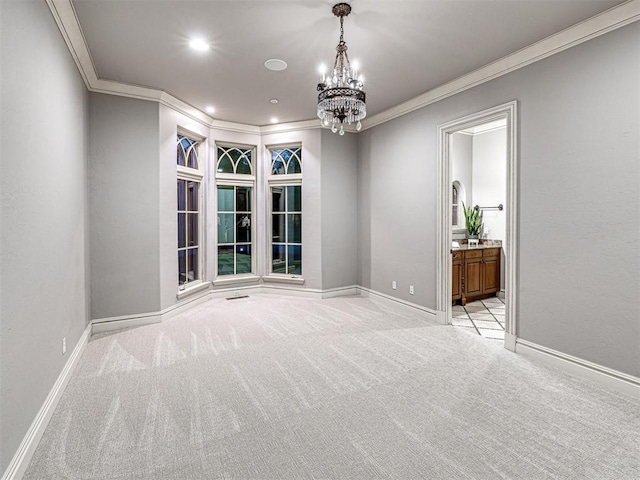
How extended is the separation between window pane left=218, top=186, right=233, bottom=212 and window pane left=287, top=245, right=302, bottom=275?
4.00 feet

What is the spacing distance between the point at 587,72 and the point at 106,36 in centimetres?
402

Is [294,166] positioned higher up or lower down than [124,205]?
higher up

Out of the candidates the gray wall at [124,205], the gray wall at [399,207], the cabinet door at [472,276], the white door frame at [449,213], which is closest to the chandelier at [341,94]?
the white door frame at [449,213]

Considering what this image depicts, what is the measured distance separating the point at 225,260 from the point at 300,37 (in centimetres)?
378

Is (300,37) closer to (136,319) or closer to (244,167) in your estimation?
(244,167)

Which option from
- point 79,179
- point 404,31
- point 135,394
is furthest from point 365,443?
point 79,179

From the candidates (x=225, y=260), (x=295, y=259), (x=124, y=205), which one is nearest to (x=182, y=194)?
(x=124, y=205)

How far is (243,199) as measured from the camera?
5.97m

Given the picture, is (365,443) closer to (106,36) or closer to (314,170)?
(106,36)

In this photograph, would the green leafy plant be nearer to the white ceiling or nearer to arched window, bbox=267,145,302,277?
the white ceiling

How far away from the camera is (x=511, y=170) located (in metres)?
3.40

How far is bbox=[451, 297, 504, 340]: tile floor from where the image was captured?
4.09 metres

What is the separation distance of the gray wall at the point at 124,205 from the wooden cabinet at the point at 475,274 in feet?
13.4

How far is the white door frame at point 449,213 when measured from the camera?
133 inches
